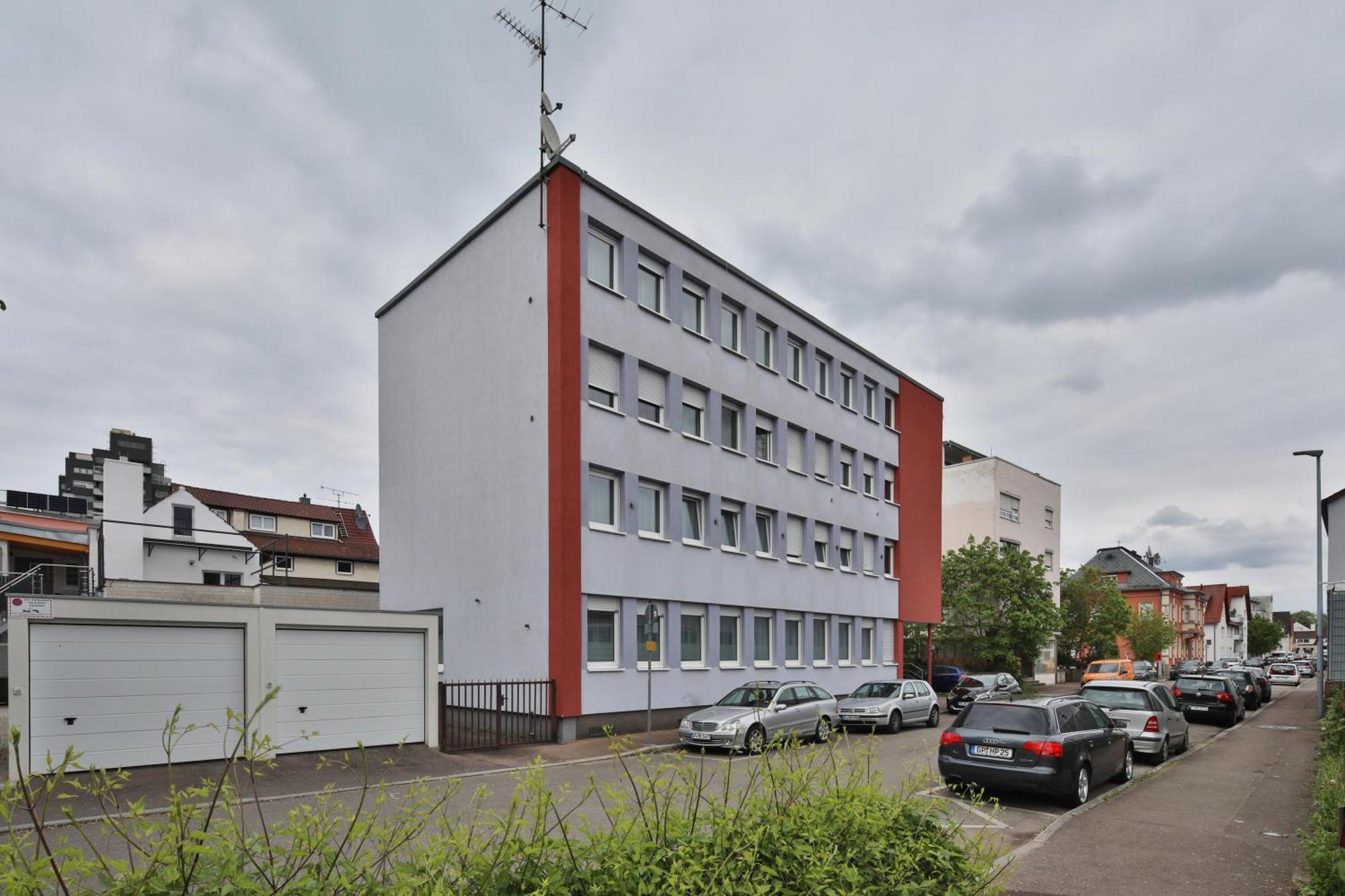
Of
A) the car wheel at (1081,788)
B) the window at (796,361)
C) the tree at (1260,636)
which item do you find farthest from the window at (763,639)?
the tree at (1260,636)

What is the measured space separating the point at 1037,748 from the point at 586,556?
11.2 metres

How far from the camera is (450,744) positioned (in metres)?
17.5

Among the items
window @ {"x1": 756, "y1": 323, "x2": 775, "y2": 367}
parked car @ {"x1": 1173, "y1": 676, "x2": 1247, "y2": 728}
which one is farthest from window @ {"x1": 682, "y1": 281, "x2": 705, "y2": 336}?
parked car @ {"x1": 1173, "y1": 676, "x2": 1247, "y2": 728}

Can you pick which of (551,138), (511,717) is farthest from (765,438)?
(511,717)

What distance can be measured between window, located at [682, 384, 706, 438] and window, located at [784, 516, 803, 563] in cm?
501

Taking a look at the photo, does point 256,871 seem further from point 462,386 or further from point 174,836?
point 462,386

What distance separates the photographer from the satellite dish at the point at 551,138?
2086 centimetres

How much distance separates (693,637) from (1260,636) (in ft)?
413

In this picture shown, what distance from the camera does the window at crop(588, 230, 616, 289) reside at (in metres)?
21.8

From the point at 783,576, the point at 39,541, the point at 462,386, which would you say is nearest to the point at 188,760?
the point at 462,386

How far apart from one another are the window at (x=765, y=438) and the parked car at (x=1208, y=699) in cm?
1356

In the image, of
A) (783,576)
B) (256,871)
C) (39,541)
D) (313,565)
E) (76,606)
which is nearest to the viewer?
(256,871)

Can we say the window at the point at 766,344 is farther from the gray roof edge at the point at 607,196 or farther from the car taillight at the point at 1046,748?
the car taillight at the point at 1046,748

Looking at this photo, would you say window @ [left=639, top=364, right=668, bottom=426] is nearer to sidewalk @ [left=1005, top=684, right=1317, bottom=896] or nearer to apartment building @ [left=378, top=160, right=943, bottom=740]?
apartment building @ [left=378, top=160, right=943, bottom=740]
